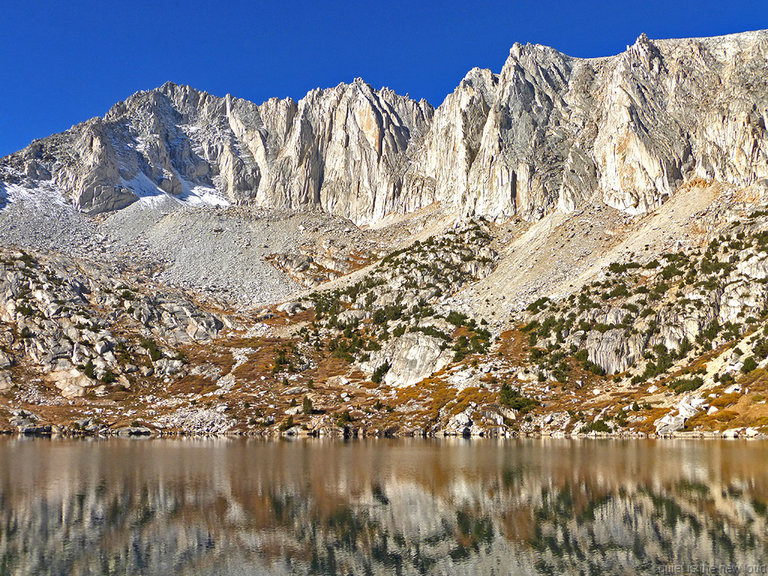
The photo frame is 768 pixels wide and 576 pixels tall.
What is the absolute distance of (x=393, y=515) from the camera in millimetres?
33875

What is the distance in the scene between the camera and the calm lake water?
A: 2505 centimetres

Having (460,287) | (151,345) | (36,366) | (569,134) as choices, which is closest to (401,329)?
(460,287)

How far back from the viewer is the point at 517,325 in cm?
12238

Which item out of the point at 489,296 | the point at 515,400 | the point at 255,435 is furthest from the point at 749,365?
the point at 255,435

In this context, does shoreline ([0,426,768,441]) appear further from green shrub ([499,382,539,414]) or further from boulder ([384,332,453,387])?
boulder ([384,332,453,387])

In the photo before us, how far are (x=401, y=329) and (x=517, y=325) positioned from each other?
24420 mm

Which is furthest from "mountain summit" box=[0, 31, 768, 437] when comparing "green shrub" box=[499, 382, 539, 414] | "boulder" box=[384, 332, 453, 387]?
"green shrub" box=[499, 382, 539, 414]

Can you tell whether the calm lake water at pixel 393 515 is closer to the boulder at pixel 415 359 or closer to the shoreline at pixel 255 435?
the shoreline at pixel 255 435

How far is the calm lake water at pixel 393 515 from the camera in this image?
Answer: 25.0 metres

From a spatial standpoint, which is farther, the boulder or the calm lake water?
the boulder

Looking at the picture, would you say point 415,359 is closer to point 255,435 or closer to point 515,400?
point 515,400

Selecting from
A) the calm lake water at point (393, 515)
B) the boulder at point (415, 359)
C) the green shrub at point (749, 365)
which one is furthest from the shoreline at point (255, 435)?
the calm lake water at point (393, 515)

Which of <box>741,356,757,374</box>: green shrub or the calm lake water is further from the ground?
<box>741,356,757,374</box>: green shrub

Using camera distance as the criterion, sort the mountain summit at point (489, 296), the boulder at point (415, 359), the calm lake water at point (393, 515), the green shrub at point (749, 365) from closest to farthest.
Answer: the calm lake water at point (393, 515) < the green shrub at point (749, 365) < the mountain summit at point (489, 296) < the boulder at point (415, 359)
